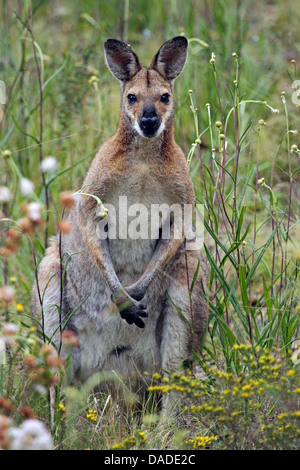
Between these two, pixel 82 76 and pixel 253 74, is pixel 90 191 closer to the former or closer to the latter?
pixel 82 76

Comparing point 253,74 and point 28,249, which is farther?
point 253,74

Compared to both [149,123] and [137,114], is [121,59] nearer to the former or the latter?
[137,114]

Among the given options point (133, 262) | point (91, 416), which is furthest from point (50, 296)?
point (91, 416)

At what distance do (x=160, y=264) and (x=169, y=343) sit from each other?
0.52 meters

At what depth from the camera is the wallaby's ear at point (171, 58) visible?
4.73 meters

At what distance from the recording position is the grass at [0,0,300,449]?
359 centimetres

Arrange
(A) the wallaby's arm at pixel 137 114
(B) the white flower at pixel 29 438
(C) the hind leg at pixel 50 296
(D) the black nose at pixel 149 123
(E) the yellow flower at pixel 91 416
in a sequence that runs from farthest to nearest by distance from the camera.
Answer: (C) the hind leg at pixel 50 296, (A) the wallaby's arm at pixel 137 114, (D) the black nose at pixel 149 123, (E) the yellow flower at pixel 91 416, (B) the white flower at pixel 29 438

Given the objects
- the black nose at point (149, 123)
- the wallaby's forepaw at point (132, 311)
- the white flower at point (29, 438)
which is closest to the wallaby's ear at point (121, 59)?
the black nose at point (149, 123)

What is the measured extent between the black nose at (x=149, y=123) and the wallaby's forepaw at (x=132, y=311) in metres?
1.04

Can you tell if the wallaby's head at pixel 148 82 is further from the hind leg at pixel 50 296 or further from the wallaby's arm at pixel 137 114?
the hind leg at pixel 50 296

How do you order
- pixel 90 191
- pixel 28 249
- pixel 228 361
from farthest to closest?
pixel 28 249
pixel 90 191
pixel 228 361

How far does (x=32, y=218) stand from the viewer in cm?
270
